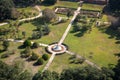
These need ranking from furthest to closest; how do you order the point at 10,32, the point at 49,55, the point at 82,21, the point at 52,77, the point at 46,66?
the point at 82,21 < the point at 10,32 < the point at 49,55 < the point at 46,66 < the point at 52,77

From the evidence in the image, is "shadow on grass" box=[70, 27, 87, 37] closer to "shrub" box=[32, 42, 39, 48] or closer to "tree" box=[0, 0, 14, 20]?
"shrub" box=[32, 42, 39, 48]

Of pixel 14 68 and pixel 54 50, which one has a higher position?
pixel 14 68

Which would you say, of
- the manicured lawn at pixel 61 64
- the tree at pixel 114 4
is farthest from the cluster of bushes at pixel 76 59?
the tree at pixel 114 4

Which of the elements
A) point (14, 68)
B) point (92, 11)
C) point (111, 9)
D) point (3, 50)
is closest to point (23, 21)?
point (3, 50)

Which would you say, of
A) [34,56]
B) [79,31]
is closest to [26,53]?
[34,56]

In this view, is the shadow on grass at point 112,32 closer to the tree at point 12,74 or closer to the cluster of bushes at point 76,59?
the cluster of bushes at point 76,59

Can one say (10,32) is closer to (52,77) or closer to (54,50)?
(54,50)

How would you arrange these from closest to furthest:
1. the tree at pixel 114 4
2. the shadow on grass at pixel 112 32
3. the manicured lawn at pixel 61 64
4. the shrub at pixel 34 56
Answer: the manicured lawn at pixel 61 64
the shrub at pixel 34 56
the shadow on grass at pixel 112 32
the tree at pixel 114 4
